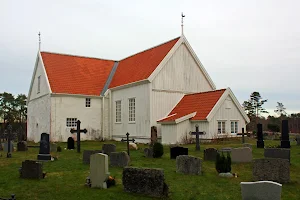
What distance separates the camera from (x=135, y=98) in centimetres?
2967

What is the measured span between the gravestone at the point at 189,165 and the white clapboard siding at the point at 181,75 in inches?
656

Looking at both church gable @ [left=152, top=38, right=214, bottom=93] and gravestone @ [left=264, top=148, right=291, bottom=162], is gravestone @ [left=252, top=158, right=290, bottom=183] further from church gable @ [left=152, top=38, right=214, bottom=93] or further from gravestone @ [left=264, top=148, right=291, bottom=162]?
church gable @ [left=152, top=38, right=214, bottom=93]

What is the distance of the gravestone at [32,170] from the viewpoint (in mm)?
11023

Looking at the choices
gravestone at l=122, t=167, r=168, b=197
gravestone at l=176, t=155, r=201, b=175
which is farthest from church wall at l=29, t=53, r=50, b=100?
gravestone at l=122, t=167, r=168, b=197

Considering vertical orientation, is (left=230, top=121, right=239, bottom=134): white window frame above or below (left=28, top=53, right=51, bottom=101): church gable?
below

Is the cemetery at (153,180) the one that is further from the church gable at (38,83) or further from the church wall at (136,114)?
the church gable at (38,83)

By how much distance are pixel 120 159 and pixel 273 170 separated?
20.5 feet

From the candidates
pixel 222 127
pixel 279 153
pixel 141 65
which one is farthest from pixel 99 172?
pixel 141 65

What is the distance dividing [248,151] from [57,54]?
90.7 feet

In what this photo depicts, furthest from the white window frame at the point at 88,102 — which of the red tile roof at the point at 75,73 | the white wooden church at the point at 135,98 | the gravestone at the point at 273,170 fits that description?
the gravestone at the point at 273,170

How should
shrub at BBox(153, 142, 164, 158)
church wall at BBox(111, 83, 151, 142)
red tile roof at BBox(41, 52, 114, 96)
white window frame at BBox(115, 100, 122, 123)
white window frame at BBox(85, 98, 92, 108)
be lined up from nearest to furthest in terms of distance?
1. shrub at BBox(153, 142, 164, 158)
2. church wall at BBox(111, 83, 151, 142)
3. red tile roof at BBox(41, 52, 114, 96)
4. white window frame at BBox(115, 100, 122, 123)
5. white window frame at BBox(85, 98, 92, 108)

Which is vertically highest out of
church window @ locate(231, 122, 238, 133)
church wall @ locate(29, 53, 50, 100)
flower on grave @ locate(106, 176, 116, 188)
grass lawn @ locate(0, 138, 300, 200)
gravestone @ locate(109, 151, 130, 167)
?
church wall @ locate(29, 53, 50, 100)

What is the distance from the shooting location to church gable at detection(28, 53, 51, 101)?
32.5 m

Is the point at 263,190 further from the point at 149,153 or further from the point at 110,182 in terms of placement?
the point at 149,153
